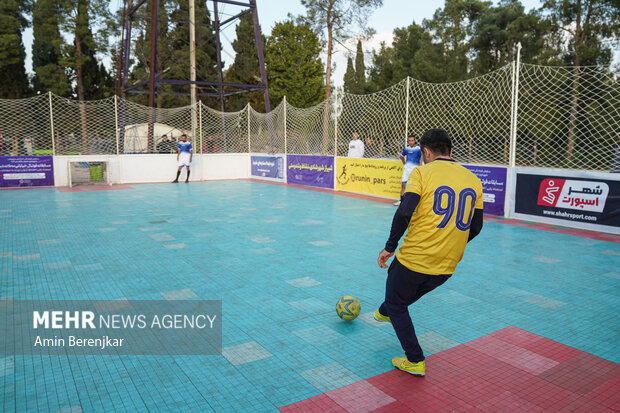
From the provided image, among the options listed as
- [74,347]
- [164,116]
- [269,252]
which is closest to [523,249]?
[269,252]

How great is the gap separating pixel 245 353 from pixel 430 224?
1787 millimetres

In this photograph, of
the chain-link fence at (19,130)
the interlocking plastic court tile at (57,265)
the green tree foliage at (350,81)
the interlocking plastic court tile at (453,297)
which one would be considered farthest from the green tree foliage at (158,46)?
the interlocking plastic court tile at (453,297)

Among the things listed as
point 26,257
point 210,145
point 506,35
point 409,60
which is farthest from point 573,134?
point 409,60

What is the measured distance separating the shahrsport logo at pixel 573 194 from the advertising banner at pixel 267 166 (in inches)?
412

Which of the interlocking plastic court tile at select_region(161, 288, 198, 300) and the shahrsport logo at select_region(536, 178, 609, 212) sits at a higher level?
the shahrsport logo at select_region(536, 178, 609, 212)

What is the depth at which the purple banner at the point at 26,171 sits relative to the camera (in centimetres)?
1542

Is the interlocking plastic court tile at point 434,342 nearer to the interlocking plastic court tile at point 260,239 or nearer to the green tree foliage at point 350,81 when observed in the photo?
the interlocking plastic court tile at point 260,239

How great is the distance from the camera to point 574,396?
302 cm

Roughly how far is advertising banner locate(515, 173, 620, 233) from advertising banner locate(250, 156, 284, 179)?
998 cm

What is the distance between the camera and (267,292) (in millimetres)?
5090

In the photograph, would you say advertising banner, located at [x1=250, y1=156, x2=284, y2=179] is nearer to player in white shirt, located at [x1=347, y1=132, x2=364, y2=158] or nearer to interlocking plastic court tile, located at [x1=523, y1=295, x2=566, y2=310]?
player in white shirt, located at [x1=347, y1=132, x2=364, y2=158]

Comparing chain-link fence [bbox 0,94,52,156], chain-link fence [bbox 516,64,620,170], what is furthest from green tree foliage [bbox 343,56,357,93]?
chain-link fence [bbox 516,64,620,170]

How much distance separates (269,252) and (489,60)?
30743 millimetres

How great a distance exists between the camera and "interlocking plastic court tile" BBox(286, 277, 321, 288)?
17.5ft
